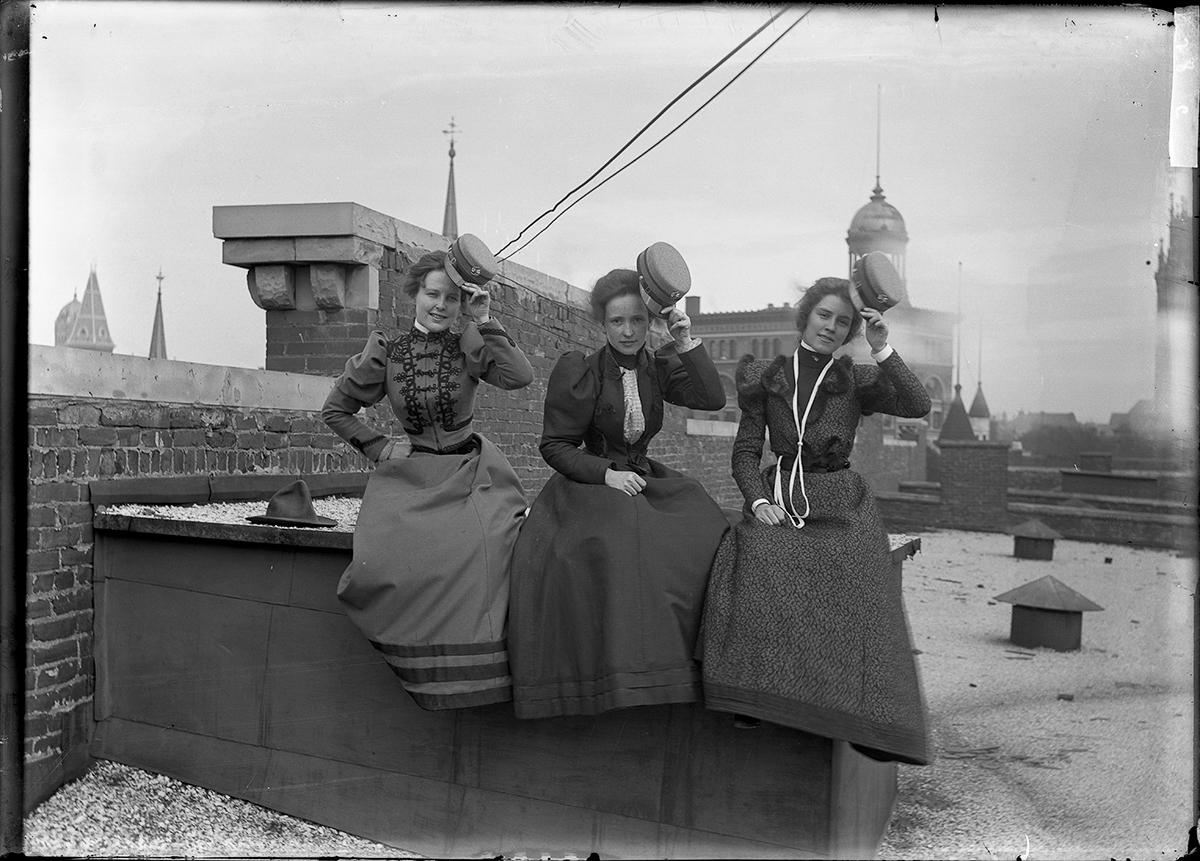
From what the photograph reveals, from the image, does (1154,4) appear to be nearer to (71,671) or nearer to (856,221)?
(856,221)

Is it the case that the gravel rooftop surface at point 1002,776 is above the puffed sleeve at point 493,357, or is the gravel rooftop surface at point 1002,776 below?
below

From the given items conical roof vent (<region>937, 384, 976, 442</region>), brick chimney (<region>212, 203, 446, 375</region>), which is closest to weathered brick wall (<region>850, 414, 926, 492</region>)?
conical roof vent (<region>937, 384, 976, 442</region>)

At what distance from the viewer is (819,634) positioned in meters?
3.17

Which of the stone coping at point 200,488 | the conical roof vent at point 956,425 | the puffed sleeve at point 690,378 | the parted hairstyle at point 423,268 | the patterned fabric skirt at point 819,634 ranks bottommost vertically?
the patterned fabric skirt at point 819,634

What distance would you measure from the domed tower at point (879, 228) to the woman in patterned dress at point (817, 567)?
30.0 inches

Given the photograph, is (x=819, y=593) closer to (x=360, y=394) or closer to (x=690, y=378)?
(x=690, y=378)

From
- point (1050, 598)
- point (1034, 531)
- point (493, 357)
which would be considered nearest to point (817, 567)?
point (493, 357)

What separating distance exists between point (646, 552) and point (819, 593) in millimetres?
559

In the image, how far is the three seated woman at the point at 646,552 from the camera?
317cm

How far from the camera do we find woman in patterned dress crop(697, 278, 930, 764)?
310 cm

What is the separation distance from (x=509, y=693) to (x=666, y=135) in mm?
2645

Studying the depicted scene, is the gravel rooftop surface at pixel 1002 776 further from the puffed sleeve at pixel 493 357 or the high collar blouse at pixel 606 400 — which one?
the puffed sleeve at pixel 493 357

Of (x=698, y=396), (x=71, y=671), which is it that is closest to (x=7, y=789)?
(x=71, y=671)

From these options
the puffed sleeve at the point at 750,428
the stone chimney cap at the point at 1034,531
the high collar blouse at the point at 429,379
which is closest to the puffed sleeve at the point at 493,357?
the high collar blouse at the point at 429,379
